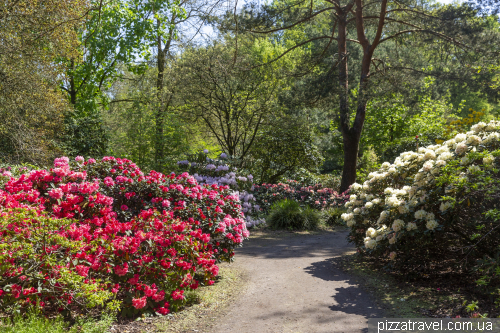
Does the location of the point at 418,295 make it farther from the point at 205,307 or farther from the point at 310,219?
the point at 310,219

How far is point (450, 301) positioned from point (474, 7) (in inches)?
324

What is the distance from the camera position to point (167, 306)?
355 centimetres

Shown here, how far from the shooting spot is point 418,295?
3.96 meters

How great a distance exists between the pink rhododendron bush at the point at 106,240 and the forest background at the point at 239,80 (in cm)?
364

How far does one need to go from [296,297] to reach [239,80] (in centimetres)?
933

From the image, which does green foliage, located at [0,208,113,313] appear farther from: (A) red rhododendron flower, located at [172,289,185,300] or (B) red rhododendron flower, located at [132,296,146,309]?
(A) red rhododendron flower, located at [172,289,185,300]

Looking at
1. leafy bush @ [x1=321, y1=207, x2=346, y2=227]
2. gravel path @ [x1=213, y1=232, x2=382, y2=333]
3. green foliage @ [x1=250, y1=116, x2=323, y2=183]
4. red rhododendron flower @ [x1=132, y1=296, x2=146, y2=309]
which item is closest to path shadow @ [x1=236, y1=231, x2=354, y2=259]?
gravel path @ [x1=213, y1=232, x2=382, y2=333]

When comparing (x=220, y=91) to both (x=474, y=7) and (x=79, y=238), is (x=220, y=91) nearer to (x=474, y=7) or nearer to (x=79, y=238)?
(x=474, y=7)

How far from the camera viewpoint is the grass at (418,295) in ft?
11.3

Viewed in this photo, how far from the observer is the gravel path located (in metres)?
3.35

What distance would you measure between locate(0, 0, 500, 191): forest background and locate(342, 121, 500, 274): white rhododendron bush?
174 inches

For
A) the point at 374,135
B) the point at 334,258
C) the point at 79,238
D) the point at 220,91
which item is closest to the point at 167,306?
the point at 79,238

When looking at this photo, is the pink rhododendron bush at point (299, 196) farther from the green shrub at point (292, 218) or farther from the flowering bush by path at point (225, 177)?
the green shrub at point (292, 218)

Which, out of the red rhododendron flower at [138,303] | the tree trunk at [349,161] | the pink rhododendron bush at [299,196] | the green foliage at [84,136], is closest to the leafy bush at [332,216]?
the pink rhododendron bush at [299,196]
